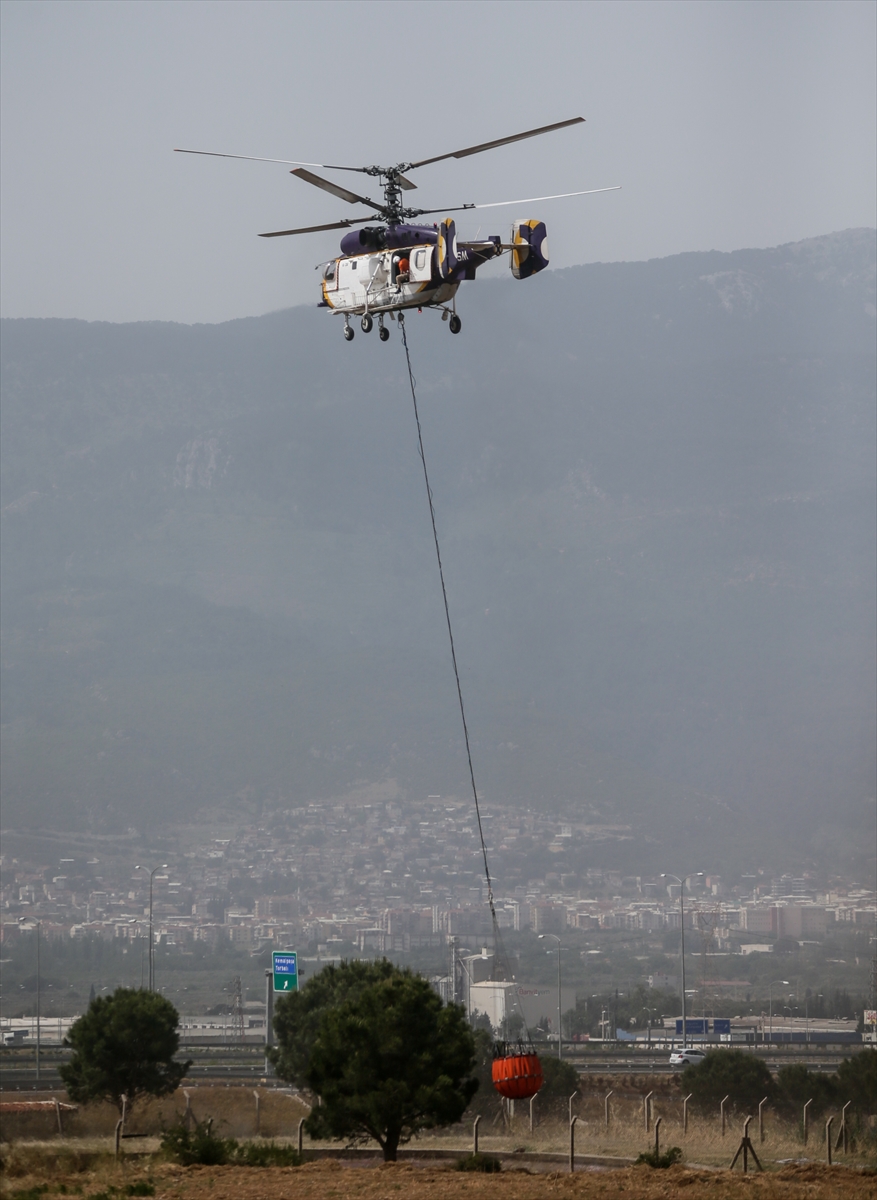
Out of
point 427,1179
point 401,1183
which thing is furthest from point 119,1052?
point 401,1183

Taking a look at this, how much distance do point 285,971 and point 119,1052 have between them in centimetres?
3783

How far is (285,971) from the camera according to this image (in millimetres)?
100562

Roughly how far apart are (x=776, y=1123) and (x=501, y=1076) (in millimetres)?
36512

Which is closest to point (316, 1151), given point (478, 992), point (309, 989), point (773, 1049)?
point (309, 989)

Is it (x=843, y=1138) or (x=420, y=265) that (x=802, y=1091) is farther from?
(x=420, y=265)

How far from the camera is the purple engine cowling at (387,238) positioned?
1510 inches

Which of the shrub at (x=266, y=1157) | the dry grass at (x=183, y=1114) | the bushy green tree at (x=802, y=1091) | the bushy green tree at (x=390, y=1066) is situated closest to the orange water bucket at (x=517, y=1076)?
the shrub at (x=266, y=1157)

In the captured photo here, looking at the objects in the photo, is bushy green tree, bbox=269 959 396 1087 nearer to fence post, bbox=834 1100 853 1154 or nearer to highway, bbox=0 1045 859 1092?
highway, bbox=0 1045 859 1092

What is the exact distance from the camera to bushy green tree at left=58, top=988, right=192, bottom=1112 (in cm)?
6284

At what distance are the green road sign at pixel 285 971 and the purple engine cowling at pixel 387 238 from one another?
217 feet

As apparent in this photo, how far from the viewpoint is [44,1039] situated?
605 feet

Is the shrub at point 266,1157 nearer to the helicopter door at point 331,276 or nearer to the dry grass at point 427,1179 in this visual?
the dry grass at point 427,1179

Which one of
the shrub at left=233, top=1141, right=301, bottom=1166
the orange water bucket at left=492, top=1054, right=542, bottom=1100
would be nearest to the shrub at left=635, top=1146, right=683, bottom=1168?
the orange water bucket at left=492, top=1054, right=542, bottom=1100

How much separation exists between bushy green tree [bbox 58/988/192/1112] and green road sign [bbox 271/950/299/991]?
108ft
